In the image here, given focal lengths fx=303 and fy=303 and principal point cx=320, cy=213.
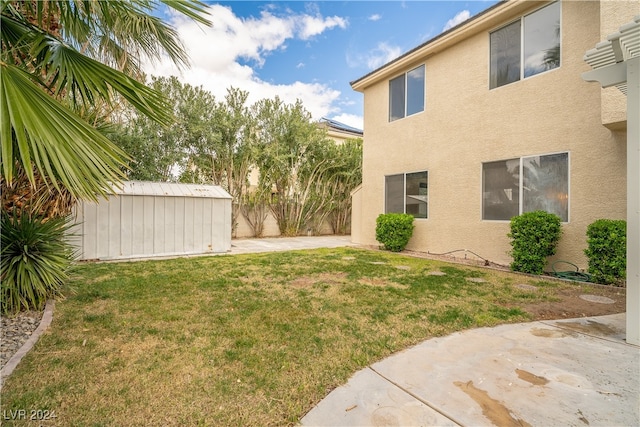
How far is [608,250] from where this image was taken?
17.4 feet

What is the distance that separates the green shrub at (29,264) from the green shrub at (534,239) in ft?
27.2

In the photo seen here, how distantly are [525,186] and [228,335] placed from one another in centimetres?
719

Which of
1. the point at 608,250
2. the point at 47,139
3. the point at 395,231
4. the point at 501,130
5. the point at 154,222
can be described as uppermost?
the point at 501,130

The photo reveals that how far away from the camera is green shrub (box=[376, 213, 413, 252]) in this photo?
30.9 ft

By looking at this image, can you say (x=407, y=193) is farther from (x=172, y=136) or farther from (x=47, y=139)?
(x=47, y=139)

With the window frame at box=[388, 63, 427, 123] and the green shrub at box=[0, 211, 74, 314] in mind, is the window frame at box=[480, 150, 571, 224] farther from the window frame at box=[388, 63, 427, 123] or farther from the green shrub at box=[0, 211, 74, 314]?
the green shrub at box=[0, 211, 74, 314]

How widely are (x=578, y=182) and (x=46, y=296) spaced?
31.4 ft

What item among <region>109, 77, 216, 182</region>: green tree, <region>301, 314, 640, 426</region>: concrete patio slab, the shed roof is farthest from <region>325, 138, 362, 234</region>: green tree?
<region>301, 314, 640, 426</region>: concrete patio slab

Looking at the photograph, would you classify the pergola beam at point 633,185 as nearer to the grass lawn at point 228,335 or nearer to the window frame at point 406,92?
the grass lawn at point 228,335

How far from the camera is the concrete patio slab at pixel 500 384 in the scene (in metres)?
2.02

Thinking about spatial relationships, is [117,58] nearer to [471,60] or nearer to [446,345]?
[446,345]

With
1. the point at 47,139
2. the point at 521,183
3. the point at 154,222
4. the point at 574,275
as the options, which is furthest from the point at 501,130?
the point at 154,222

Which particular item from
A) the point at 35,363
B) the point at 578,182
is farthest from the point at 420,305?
the point at 578,182

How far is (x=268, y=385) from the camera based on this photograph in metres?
2.37
